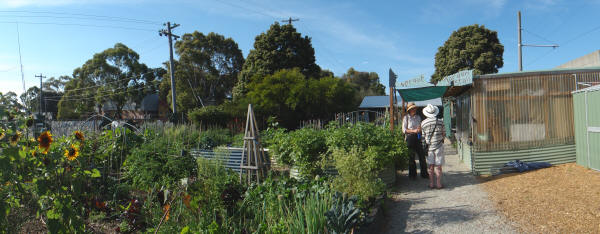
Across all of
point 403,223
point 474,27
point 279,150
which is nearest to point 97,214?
point 279,150

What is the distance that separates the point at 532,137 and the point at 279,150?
505 cm

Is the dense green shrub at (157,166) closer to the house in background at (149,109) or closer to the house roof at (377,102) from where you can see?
the house roof at (377,102)

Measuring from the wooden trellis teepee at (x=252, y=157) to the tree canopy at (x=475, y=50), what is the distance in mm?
23877

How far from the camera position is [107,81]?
34312 millimetres

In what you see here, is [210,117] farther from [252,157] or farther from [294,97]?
[252,157]

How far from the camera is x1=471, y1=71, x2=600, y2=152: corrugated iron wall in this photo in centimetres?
659

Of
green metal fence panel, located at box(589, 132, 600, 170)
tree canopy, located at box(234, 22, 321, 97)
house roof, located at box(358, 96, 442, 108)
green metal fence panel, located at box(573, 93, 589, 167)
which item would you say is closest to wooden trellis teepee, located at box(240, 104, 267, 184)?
green metal fence panel, located at box(589, 132, 600, 170)

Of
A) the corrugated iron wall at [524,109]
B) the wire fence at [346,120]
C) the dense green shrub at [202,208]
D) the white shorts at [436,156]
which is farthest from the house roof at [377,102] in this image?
the dense green shrub at [202,208]

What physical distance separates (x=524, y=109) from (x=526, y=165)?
110 centimetres

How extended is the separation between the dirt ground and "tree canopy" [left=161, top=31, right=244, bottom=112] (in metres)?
28.2

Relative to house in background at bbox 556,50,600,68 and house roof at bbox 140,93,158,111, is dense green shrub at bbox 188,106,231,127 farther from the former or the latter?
house roof at bbox 140,93,158,111

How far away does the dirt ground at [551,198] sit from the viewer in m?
3.70

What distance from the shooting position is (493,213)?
13.9 feet

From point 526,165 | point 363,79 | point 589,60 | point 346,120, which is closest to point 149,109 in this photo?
point 363,79
